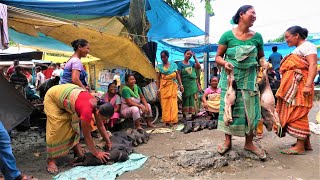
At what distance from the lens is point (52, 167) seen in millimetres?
3539

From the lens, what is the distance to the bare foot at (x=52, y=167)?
3.49m

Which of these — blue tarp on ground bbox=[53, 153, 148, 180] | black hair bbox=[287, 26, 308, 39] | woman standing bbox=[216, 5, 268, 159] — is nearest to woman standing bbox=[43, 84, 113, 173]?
blue tarp on ground bbox=[53, 153, 148, 180]

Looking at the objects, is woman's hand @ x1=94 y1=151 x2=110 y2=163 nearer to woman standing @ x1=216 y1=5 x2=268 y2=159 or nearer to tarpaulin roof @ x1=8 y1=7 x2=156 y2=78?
woman standing @ x1=216 y1=5 x2=268 y2=159

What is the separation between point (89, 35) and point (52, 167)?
238 cm

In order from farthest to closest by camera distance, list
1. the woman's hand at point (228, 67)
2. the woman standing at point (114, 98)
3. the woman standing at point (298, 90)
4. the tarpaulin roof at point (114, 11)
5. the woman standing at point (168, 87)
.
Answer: the woman standing at point (168, 87) → the woman standing at point (114, 98) → the tarpaulin roof at point (114, 11) → the woman standing at point (298, 90) → the woman's hand at point (228, 67)

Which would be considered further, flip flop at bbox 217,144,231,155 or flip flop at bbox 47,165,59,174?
flip flop at bbox 217,144,231,155

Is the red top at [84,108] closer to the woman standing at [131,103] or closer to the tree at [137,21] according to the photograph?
the woman standing at [131,103]

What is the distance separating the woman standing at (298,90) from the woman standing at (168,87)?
2870 millimetres

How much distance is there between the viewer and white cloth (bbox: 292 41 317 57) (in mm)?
3656

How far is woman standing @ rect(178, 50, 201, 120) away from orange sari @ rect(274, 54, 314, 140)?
298 cm

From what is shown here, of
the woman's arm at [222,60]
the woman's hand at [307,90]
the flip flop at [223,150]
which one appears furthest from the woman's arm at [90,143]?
the woman's hand at [307,90]

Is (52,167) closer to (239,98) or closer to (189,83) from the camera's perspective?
(239,98)

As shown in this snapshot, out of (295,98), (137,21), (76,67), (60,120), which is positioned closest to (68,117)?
(60,120)

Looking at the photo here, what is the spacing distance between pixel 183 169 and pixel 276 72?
24.1ft
